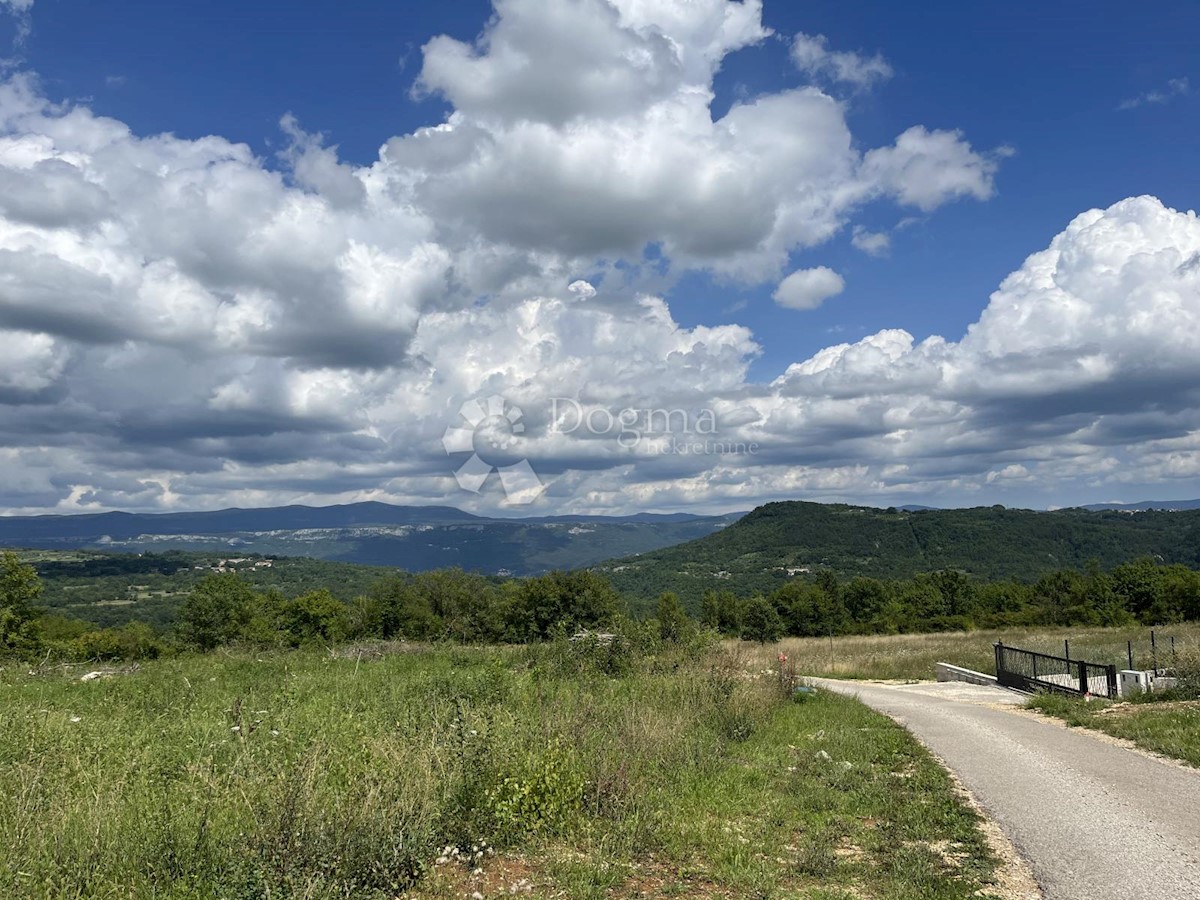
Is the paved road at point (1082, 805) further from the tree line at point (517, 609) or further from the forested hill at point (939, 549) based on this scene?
the forested hill at point (939, 549)

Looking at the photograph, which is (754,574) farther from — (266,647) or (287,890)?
(287,890)

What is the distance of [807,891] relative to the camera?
5688 millimetres

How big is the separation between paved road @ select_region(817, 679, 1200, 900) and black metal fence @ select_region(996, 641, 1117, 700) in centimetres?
530

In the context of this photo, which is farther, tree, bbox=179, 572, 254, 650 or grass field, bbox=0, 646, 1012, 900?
tree, bbox=179, 572, 254, 650

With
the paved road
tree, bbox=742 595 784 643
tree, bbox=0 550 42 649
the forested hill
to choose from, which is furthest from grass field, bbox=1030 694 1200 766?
the forested hill

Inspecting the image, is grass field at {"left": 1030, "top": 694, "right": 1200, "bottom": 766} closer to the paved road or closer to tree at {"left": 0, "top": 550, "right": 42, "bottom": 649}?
the paved road

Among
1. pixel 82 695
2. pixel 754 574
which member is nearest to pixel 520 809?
pixel 82 695

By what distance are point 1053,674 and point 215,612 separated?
2370 inches

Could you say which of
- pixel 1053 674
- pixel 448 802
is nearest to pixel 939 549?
pixel 1053 674

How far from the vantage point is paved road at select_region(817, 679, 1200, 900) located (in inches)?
230

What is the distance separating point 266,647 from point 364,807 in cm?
1679

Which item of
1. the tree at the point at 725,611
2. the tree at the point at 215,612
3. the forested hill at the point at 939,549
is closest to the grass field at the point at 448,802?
the tree at the point at 215,612

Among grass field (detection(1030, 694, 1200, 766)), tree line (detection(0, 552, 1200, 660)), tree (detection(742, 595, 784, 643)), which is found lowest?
tree (detection(742, 595, 784, 643))

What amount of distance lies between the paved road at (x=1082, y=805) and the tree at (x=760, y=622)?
A: 64.9 m
